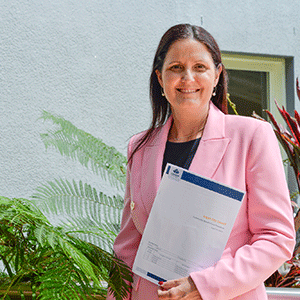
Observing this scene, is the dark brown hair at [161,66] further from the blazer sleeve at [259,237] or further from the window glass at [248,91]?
the window glass at [248,91]

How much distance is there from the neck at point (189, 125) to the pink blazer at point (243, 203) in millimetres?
39

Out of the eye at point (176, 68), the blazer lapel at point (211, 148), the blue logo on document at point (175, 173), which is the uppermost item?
the eye at point (176, 68)

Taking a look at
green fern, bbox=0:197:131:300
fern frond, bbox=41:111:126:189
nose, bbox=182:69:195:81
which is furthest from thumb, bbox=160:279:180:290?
fern frond, bbox=41:111:126:189

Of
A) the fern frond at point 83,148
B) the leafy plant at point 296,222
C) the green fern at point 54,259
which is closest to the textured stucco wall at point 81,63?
the fern frond at point 83,148

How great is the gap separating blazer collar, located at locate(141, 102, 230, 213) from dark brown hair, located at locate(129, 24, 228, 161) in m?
0.07

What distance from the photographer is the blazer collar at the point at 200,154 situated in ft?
3.67

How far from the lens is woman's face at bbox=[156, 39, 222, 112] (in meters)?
1.14

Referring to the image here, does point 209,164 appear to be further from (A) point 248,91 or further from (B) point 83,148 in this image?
(A) point 248,91

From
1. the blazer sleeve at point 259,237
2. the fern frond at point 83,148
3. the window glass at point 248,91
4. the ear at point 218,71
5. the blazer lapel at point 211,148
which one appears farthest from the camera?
the window glass at point 248,91

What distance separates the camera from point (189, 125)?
1238mm

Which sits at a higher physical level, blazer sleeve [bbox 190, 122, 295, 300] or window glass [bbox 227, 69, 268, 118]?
window glass [bbox 227, 69, 268, 118]

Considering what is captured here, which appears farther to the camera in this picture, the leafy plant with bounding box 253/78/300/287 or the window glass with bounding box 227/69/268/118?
the window glass with bounding box 227/69/268/118

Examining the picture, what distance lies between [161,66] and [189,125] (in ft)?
0.62

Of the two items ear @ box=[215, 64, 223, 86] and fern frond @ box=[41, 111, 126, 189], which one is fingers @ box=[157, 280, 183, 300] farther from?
fern frond @ box=[41, 111, 126, 189]
